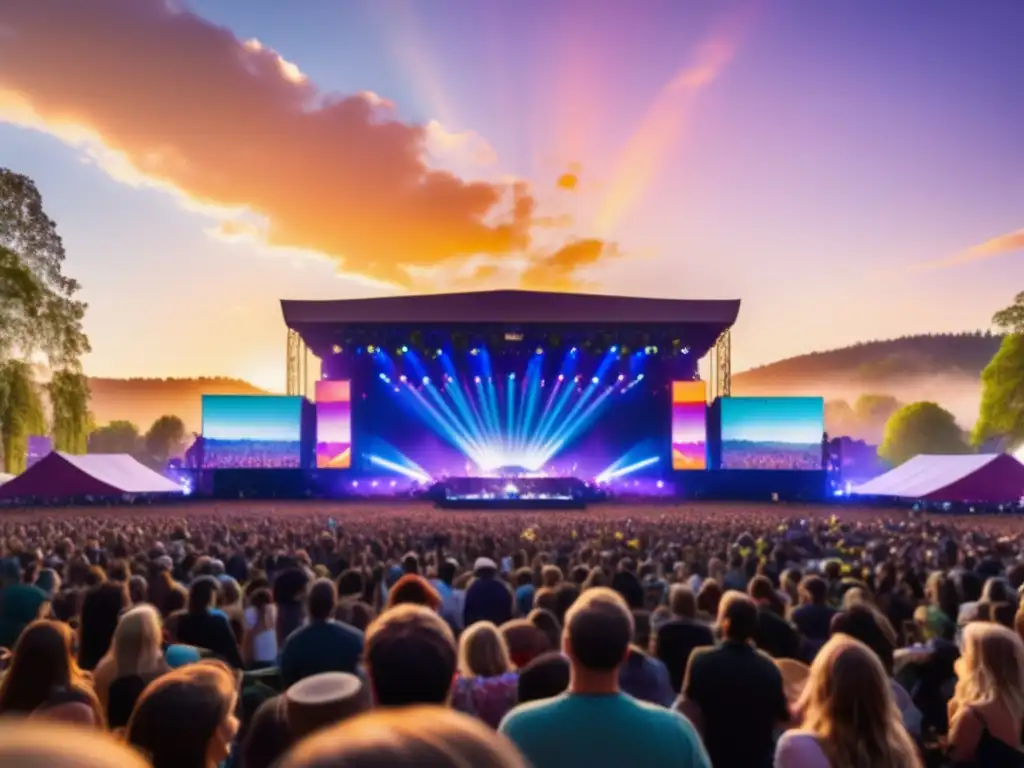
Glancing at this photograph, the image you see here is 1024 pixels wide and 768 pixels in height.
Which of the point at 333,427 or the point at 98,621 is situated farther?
the point at 333,427

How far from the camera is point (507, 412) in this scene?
4506 centimetres

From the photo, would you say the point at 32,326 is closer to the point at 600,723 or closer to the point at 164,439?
the point at 600,723

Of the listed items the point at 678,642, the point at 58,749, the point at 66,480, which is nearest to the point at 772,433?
the point at 66,480

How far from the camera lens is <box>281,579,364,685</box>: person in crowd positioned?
15.8 ft

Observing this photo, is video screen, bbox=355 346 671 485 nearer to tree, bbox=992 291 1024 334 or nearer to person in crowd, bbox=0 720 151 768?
tree, bbox=992 291 1024 334

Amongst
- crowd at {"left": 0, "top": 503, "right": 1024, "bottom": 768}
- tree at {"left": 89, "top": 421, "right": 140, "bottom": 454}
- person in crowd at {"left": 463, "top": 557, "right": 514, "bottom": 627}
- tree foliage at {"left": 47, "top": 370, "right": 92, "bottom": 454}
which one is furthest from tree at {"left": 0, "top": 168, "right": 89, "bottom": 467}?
tree at {"left": 89, "top": 421, "right": 140, "bottom": 454}

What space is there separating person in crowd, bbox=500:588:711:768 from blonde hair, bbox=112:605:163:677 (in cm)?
235

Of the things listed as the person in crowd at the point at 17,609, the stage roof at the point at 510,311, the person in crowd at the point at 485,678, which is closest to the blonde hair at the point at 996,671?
the person in crowd at the point at 485,678

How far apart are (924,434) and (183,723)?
85.3m

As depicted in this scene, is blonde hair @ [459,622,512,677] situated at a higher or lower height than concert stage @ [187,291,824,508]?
lower

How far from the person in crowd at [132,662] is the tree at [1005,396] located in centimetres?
4728

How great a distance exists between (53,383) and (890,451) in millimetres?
72775

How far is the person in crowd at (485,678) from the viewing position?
427 cm

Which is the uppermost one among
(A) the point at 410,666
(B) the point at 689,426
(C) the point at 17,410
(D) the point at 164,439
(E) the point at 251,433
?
(D) the point at 164,439
